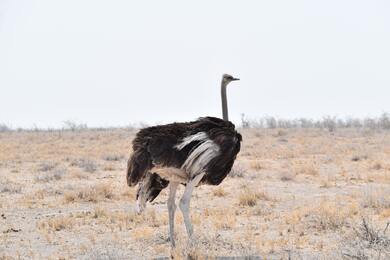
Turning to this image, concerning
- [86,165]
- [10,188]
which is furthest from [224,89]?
[86,165]

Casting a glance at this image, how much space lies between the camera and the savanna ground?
25.3ft

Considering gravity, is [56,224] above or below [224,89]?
below

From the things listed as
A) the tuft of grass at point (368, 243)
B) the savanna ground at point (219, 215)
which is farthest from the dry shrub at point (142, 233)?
the tuft of grass at point (368, 243)

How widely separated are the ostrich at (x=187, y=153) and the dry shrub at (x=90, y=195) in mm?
4837

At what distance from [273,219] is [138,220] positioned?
6.73 feet

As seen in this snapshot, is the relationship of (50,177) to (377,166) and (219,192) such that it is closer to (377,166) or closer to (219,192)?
(219,192)

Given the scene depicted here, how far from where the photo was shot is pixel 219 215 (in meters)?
10.2

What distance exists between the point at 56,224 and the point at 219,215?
2.52 m

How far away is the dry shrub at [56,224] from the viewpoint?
943cm

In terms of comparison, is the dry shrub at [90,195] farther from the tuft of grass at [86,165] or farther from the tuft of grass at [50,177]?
the tuft of grass at [86,165]

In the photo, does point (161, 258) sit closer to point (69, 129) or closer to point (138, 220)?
point (138, 220)

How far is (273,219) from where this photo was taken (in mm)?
9914

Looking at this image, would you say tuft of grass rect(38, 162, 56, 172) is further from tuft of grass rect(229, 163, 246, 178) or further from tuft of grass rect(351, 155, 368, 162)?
tuft of grass rect(351, 155, 368, 162)

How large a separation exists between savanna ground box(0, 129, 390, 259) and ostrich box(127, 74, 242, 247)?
2.57 ft
